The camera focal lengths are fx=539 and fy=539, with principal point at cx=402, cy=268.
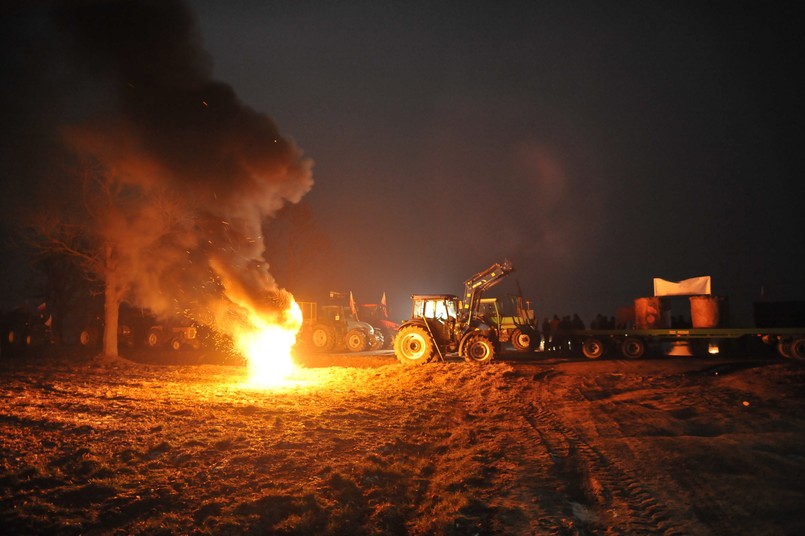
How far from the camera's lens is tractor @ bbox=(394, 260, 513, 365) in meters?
18.0

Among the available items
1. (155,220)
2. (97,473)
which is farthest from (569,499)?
(155,220)

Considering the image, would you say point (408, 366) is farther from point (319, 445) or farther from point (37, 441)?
point (37, 441)

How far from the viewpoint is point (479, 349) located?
18.0 metres

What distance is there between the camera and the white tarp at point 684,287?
20.1 metres

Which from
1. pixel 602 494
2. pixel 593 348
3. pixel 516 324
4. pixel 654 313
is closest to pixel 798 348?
pixel 654 313

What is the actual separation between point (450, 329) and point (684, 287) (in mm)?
9280

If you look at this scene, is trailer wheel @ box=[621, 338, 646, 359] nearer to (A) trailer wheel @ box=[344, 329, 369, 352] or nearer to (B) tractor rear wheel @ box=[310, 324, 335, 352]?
(A) trailer wheel @ box=[344, 329, 369, 352]

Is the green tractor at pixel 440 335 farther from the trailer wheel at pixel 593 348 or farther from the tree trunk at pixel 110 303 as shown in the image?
the tree trunk at pixel 110 303

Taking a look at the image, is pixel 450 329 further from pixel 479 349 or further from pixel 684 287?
pixel 684 287

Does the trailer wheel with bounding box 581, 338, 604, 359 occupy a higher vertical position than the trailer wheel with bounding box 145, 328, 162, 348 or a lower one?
lower

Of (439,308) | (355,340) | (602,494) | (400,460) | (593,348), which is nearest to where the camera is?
(602,494)

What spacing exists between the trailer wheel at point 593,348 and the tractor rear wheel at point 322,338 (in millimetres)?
11609

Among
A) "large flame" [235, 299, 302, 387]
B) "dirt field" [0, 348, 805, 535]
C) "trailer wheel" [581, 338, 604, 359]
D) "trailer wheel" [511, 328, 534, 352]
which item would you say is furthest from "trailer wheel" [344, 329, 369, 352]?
"dirt field" [0, 348, 805, 535]

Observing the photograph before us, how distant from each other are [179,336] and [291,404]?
59.9 ft
